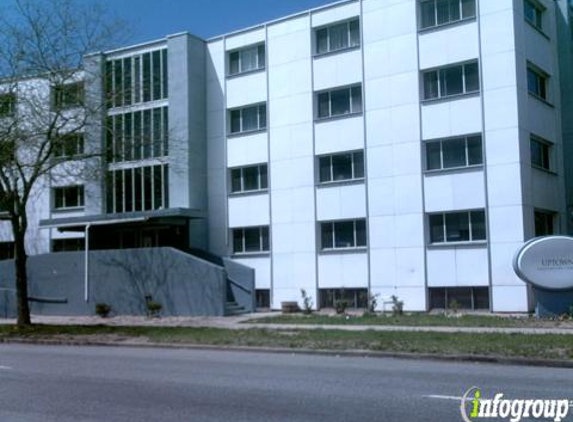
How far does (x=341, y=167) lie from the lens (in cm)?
2870

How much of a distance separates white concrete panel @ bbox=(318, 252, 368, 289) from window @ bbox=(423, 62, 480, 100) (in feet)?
21.7

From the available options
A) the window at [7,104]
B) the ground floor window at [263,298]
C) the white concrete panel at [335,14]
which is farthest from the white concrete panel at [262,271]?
the window at [7,104]

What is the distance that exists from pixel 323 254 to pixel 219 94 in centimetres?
866

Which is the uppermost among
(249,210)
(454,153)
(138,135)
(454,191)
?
(138,135)

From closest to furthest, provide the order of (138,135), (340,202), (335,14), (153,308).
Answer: (138,135)
(153,308)
(340,202)
(335,14)

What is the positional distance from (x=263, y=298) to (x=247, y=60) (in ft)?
33.6

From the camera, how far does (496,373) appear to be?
1205cm

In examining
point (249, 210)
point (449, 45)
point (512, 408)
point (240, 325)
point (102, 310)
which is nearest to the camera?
point (512, 408)

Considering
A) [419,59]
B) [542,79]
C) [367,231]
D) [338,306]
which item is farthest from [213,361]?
Result: [542,79]

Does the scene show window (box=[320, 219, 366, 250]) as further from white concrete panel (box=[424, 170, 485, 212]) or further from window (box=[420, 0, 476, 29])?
window (box=[420, 0, 476, 29])

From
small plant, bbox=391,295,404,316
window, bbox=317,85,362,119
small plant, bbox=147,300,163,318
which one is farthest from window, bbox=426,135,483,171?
small plant, bbox=147,300,163,318

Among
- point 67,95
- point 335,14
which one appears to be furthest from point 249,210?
point 67,95

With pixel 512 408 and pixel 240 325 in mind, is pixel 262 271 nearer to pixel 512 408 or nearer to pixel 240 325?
pixel 240 325

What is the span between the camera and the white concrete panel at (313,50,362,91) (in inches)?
1120
